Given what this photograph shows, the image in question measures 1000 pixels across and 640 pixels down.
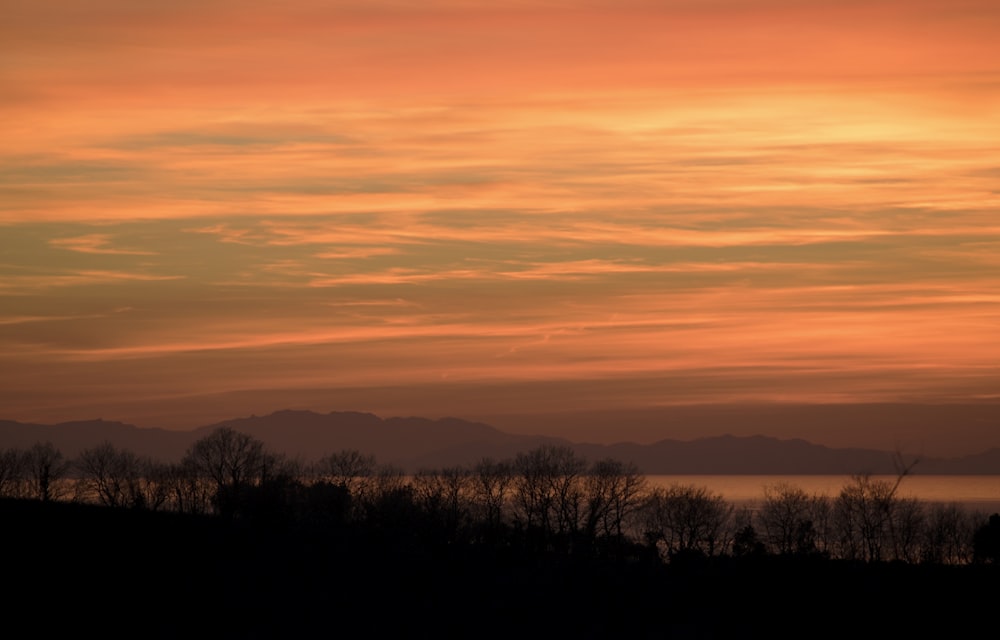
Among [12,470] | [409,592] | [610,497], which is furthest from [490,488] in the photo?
[409,592]

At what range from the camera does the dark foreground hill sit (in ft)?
153

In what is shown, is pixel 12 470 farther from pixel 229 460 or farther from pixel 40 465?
pixel 229 460

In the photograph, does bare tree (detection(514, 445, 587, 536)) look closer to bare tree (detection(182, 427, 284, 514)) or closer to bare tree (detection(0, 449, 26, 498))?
bare tree (detection(182, 427, 284, 514))

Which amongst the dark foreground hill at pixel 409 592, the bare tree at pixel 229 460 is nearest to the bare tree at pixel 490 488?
the bare tree at pixel 229 460

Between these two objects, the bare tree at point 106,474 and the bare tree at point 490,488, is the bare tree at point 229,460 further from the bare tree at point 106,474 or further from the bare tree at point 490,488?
the bare tree at point 490,488

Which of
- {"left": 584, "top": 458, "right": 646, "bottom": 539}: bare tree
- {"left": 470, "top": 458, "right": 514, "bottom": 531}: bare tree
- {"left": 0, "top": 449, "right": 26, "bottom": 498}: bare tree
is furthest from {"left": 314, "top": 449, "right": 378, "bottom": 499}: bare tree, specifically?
{"left": 0, "top": 449, "right": 26, "bottom": 498}: bare tree

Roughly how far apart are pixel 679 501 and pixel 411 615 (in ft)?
411

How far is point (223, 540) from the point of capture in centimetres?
6272

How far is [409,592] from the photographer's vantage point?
5419 centimetres

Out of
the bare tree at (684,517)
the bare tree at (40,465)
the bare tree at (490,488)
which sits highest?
the bare tree at (40,465)

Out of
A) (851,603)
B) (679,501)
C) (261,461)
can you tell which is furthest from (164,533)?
(679,501)

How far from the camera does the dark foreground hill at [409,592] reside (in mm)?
46562

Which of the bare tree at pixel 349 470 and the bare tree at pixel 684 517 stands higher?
the bare tree at pixel 349 470

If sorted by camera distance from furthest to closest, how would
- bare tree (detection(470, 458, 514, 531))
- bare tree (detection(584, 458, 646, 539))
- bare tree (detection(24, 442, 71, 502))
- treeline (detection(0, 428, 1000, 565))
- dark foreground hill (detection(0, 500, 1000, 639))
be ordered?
A: bare tree (detection(24, 442, 71, 502)) < bare tree (detection(470, 458, 514, 531)) < bare tree (detection(584, 458, 646, 539)) < treeline (detection(0, 428, 1000, 565)) < dark foreground hill (detection(0, 500, 1000, 639))
